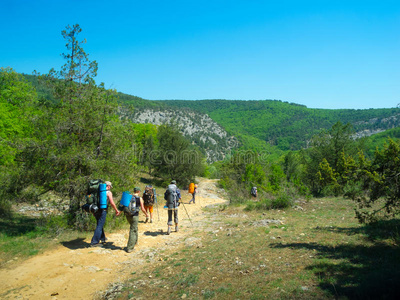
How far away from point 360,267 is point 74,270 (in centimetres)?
672

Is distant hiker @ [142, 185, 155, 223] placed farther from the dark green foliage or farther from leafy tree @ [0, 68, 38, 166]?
the dark green foliage

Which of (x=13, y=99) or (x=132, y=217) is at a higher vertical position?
(x=13, y=99)

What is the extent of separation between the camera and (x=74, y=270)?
6.23m

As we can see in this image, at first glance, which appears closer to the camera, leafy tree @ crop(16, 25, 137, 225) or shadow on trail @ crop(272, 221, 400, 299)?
→ shadow on trail @ crop(272, 221, 400, 299)

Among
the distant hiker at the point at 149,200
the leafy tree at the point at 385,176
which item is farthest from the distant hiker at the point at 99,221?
the leafy tree at the point at 385,176

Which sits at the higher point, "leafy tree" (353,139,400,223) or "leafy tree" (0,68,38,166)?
"leafy tree" (0,68,38,166)

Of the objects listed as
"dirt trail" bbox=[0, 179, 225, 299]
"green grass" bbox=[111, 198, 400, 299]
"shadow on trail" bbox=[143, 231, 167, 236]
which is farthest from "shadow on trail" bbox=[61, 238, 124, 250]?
"shadow on trail" bbox=[143, 231, 167, 236]

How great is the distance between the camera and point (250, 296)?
4.51m

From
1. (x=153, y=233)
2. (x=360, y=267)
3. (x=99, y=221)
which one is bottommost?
(x=153, y=233)

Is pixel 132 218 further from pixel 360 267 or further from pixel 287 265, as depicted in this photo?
pixel 360 267

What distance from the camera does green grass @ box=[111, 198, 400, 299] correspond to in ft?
14.6

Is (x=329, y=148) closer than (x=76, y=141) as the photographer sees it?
No

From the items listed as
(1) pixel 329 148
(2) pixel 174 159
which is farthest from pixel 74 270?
(1) pixel 329 148

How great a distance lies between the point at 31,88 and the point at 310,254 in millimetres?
27139
